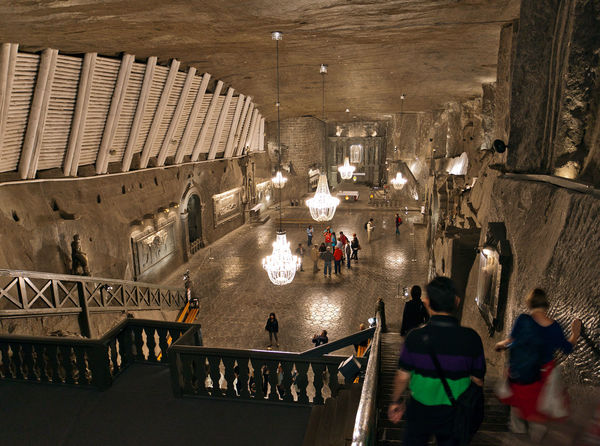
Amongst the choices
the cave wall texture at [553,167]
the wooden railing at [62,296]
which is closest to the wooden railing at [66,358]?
the wooden railing at [62,296]

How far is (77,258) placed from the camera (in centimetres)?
841

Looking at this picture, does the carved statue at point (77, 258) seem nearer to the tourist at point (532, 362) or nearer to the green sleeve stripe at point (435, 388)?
the green sleeve stripe at point (435, 388)

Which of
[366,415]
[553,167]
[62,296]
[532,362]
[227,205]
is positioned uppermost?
[553,167]

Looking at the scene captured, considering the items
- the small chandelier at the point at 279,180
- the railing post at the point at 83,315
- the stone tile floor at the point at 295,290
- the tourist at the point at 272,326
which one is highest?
the small chandelier at the point at 279,180

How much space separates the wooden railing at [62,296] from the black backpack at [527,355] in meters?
6.42

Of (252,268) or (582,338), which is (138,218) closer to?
(252,268)

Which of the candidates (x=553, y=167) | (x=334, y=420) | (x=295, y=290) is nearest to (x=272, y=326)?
(x=295, y=290)

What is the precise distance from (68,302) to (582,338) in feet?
27.2

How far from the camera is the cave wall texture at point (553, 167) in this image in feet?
10.6

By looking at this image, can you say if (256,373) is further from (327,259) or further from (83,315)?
(327,259)

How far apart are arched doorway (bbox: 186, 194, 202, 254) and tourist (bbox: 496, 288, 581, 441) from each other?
13586 mm

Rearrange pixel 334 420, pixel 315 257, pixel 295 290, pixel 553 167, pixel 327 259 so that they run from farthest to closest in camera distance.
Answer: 1. pixel 315 257
2. pixel 327 259
3. pixel 295 290
4. pixel 553 167
5. pixel 334 420

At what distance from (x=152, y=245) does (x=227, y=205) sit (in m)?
5.93

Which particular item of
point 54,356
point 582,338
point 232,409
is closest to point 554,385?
point 582,338
